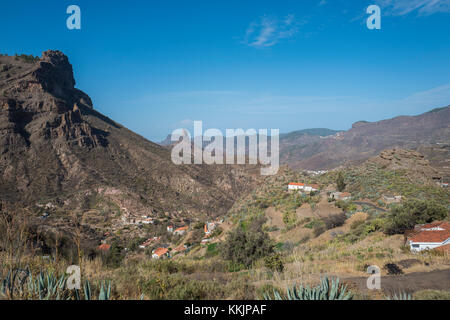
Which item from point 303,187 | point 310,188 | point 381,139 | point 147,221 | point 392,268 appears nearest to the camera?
point 392,268

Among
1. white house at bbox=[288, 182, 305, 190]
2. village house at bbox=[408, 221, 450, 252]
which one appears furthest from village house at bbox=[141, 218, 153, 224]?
village house at bbox=[408, 221, 450, 252]

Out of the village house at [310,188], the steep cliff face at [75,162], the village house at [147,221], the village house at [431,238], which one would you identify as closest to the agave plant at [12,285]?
the village house at [431,238]

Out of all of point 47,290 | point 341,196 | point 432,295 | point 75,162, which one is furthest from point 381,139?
point 47,290

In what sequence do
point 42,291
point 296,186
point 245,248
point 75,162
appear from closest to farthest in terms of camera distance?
point 42,291 < point 245,248 < point 296,186 < point 75,162

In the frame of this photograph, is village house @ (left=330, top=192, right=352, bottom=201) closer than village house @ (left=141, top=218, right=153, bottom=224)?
Yes

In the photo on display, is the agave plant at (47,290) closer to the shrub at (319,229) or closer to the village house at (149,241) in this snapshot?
the shrub at (319,229)

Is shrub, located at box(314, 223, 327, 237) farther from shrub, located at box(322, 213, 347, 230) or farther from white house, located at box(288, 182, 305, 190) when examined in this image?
white house, located at box(288, 182, 305, 190)

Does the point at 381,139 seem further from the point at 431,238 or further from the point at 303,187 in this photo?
the point at 431,238
